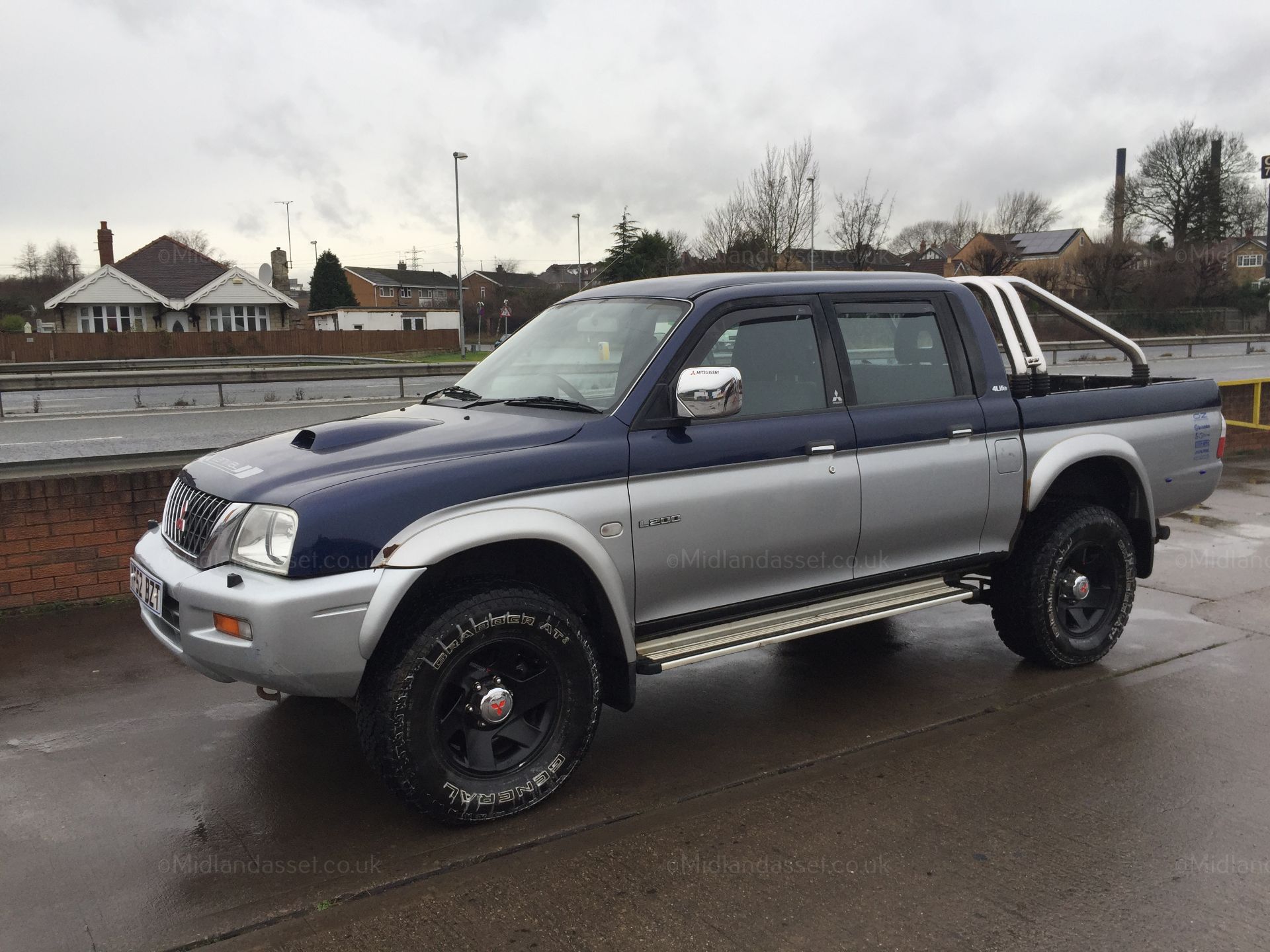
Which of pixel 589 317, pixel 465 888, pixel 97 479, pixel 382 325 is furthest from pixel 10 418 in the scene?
pixel 382 325

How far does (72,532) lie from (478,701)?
156 inches

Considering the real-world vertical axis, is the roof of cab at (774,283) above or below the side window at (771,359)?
above

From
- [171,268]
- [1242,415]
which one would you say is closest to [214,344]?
[171,268]

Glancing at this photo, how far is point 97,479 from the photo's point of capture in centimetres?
635

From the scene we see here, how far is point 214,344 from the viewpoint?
46.6 metres

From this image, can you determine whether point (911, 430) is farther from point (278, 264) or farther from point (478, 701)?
point (278, 264)

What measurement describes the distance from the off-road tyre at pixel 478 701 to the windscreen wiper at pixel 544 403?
0.76m

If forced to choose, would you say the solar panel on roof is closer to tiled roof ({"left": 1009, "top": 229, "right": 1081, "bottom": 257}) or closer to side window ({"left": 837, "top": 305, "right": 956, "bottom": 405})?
tiled roof ({"left": 1009, "top": 229, "right": 1081, "bottom": 257})

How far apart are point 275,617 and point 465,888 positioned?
1057 mm

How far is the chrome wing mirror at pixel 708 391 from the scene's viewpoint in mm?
3768

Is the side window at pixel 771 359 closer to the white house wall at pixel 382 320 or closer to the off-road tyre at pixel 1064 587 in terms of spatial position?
the off-road tyre at pixel 1064 587

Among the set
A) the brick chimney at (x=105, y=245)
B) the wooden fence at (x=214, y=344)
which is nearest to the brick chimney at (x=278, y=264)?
the brick chimney at (x=105, y=245)

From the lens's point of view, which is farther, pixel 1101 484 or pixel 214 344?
pixel 214 344

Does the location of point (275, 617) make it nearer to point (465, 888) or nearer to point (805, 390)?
point (465, 888)
